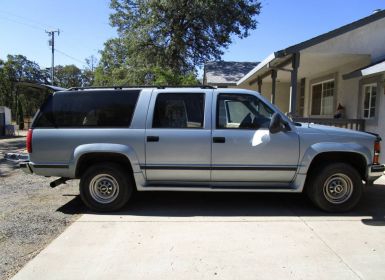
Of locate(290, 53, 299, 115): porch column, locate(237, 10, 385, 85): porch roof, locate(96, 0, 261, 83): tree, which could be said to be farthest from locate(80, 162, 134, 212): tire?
locate(96, 0, 261, 83): tree

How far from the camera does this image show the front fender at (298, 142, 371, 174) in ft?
19.0

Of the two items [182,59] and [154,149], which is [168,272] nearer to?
[154,149]

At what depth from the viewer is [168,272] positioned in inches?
156

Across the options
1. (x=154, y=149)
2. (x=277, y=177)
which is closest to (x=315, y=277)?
(x=277, y=177)

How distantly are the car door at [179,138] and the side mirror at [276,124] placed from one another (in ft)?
3.10

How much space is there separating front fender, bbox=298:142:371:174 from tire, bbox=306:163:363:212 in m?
0.26

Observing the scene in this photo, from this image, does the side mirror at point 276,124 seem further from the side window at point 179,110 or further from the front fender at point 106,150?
the front fender at point 106,150

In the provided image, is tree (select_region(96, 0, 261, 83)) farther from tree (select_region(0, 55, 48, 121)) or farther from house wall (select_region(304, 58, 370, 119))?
tree (select_region(0, 55, 48, 121))

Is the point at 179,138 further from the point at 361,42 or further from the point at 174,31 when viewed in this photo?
the point at 174,31

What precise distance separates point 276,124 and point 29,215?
3974 mm

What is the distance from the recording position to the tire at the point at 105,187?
6.01m

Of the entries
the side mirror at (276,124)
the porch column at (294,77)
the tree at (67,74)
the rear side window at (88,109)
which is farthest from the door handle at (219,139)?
the tree at (67,74)

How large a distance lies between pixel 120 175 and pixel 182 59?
22996mm

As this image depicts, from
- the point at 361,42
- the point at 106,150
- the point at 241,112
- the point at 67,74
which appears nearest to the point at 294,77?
the point at 361,42
